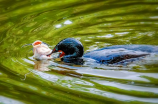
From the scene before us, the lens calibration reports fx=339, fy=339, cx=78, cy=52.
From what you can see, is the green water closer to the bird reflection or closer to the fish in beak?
the bird reflection

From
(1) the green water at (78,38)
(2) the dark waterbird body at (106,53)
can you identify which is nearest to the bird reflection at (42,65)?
(1) the green water at (78,38)

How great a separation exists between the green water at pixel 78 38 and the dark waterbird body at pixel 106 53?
7.4 inches

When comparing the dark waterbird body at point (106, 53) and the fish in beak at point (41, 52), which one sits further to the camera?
the fish in beak at point (41, 52)

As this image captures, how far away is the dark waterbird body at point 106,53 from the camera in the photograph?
5.60 metres

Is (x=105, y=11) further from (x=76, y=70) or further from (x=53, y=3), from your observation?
(x=76, y=70)

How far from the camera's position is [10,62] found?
19.4 feet

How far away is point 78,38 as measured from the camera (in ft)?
23.9

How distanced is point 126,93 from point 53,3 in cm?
574

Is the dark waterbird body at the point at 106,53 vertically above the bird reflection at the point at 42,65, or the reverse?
the dark waterbird body at the point at 106,53

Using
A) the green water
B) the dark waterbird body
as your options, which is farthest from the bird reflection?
the dark waterbird body

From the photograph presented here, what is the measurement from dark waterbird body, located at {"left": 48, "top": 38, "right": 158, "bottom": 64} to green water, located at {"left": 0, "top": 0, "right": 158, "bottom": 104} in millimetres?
187

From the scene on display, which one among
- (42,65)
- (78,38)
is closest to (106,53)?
(42,65)

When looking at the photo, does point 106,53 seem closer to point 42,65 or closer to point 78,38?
point 42,65

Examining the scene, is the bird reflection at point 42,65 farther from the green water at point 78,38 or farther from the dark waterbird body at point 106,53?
the dark waterbird body at point 106,53
